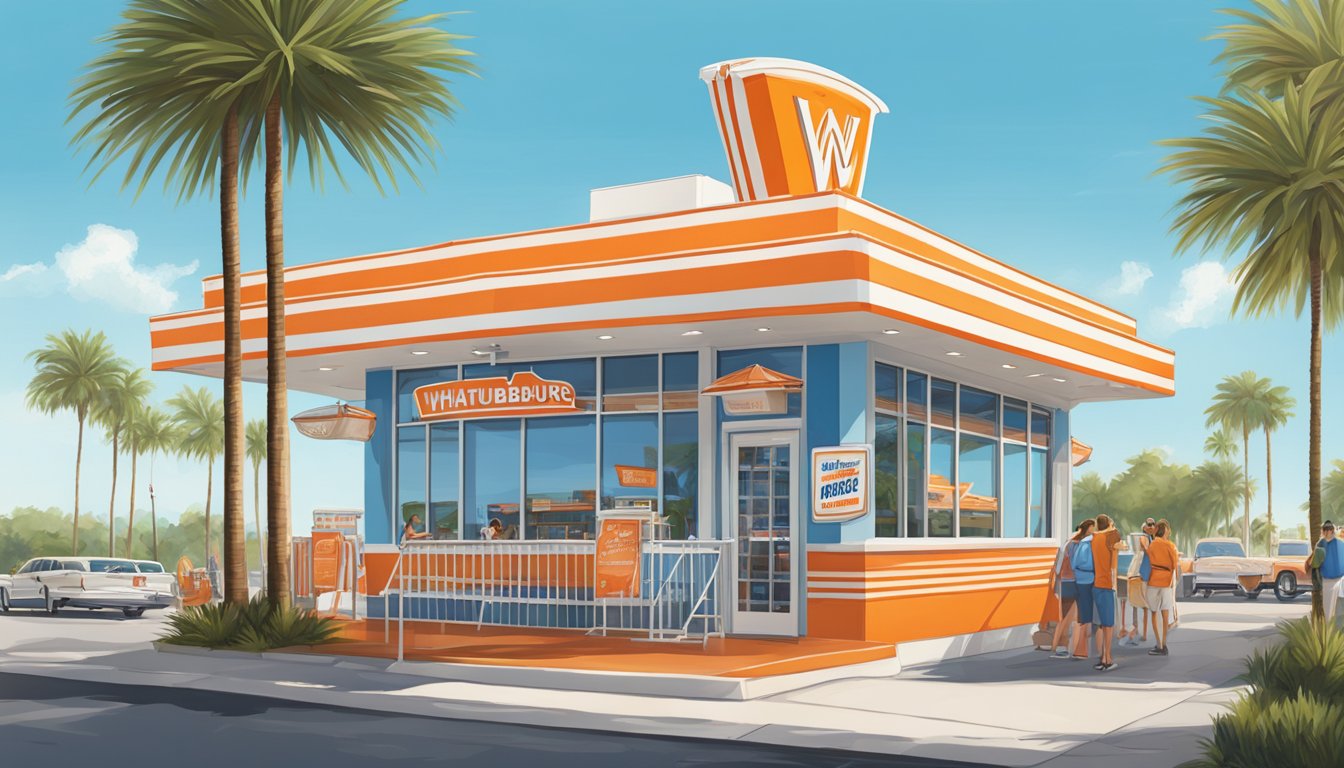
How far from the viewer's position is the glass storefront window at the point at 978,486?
2284 cm

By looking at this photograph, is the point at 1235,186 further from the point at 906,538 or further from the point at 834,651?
the point at 834,651

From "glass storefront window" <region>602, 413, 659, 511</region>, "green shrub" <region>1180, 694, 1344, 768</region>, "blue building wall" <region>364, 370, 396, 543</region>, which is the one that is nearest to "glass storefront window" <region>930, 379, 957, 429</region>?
"glass storefront window" <region>602, 413, 659, 511</region>

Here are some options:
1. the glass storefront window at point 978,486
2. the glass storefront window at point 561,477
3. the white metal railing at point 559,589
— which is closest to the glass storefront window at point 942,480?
the glass storefront window at point 978,486

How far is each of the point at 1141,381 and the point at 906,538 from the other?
22.5 feet

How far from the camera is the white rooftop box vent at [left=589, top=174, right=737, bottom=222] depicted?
933 inches

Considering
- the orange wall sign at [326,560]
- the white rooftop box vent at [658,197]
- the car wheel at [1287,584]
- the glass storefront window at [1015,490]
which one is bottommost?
the car wheel at [1287,584]

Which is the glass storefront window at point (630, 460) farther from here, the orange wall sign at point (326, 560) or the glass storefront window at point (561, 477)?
the orange wall sign at point (326, 560)

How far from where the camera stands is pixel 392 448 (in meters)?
23.8

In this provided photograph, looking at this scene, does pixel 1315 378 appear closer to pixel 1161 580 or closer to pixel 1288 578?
pixel 1161 580

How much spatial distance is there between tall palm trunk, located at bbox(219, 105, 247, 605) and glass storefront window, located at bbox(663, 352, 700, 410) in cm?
612

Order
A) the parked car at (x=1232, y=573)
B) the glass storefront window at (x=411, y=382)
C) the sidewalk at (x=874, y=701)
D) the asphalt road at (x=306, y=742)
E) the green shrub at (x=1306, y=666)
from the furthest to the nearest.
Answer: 1. the parked car at (x=1232, y=573)
2. the glass storefront window at (x=411, y=382)
3. the green shrub at (x=1306, y=666)
4. the sidewalk at (x=874, y=701)
5. the asphalt road at (x=306, y=742)

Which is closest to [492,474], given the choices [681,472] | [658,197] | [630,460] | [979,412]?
[630,460]

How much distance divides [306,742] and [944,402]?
13.0m

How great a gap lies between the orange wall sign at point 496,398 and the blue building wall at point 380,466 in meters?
1.67
